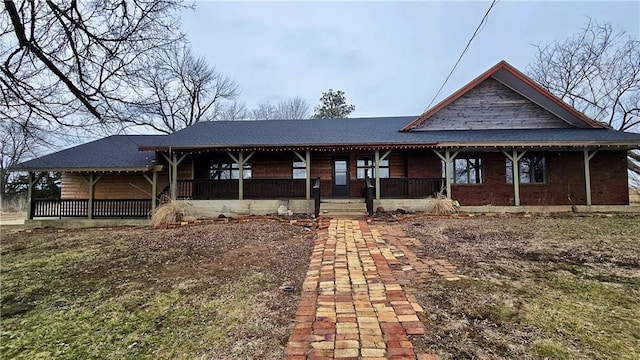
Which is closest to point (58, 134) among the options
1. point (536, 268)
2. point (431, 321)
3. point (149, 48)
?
point (149, 48)

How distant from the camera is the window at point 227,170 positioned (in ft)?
48.0

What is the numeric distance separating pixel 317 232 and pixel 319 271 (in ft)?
11.7

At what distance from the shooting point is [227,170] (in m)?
14.8

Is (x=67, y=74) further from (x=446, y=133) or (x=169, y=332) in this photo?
(x=446, y=133)

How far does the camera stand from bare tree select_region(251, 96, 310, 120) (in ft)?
126

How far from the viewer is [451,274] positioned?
4.25 m

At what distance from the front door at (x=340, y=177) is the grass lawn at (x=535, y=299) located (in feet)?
25.5

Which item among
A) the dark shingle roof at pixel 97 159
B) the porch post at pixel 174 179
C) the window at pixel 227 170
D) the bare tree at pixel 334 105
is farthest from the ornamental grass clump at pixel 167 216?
the bare tree at pixel 334 105

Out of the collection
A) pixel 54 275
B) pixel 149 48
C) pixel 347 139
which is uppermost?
pixel 149 48

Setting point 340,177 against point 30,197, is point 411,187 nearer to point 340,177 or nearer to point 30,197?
point 340,177

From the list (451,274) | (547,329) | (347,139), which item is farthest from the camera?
(347,139)

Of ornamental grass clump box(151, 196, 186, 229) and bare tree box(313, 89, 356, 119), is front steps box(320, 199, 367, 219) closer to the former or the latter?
ornamental grass clump box(151, 196, 186, 229)

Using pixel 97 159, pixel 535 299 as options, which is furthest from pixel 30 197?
pixel 535 299

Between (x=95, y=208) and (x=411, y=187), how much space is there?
45.5 ft
